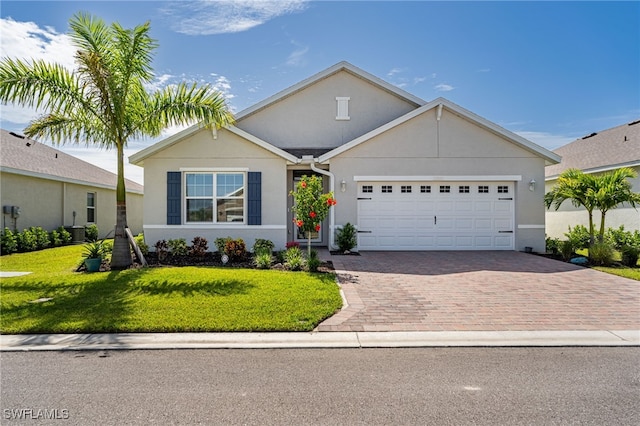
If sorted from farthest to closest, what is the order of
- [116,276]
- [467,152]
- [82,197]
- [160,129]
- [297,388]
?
[82,197], [467,152], [160,129], [116,276], [297,388]

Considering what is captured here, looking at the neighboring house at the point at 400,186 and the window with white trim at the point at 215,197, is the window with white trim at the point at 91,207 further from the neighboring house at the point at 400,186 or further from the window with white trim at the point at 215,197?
the window with white trim at the point at 215,197

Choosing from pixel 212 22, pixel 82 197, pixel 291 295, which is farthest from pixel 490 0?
pixel 82 197

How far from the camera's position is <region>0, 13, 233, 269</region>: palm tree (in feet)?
28.3

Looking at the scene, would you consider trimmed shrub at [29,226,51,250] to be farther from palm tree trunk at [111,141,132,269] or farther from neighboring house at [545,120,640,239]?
neighboring house at [545,120,640,239]

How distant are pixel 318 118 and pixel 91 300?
11.1m

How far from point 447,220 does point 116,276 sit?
10668mm

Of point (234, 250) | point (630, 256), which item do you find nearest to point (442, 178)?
point (630, 256)

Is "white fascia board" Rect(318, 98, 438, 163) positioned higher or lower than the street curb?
higher

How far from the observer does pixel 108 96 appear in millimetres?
9320

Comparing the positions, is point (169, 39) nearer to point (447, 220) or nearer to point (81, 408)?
point (81, 408)

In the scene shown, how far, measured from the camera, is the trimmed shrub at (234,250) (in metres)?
10.5

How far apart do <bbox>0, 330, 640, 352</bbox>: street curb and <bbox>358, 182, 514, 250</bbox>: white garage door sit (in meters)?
7.92

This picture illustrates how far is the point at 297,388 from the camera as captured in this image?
3.62m

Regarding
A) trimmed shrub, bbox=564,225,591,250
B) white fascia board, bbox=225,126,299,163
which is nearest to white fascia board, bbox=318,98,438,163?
white fascia board, bbox=225,126,299,163
